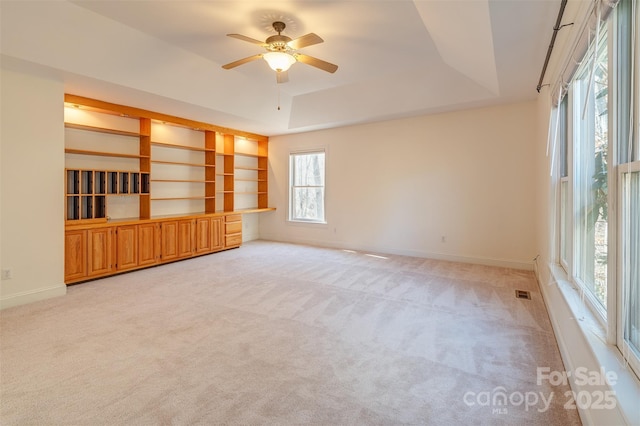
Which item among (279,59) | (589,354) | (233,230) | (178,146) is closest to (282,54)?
(279,59)

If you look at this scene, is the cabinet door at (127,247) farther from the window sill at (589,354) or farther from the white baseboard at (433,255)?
the window sill at (589,354)

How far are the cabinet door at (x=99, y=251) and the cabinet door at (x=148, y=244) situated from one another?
0.46m

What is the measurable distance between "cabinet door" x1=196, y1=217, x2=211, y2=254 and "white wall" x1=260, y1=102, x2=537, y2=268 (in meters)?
2.31

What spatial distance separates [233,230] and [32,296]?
352 cm

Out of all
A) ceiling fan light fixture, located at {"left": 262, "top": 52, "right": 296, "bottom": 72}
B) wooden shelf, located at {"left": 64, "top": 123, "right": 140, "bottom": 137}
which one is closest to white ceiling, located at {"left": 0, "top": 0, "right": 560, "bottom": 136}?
ceiling fan light fixture, located at {"left": 262, "top": 52, "right": 296, "bottom": 72}

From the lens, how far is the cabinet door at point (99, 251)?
4289 millimetres

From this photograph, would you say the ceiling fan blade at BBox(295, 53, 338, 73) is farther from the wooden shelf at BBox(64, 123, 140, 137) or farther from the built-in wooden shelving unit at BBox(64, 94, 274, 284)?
the wooden shelf at BBox(64, 123, 140, 137)

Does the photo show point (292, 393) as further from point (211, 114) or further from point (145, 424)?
point (211, 114)

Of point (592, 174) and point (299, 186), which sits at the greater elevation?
point (299, 186)

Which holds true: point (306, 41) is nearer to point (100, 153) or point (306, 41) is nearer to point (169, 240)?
point (100, 153)

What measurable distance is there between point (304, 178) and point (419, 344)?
5464 mm

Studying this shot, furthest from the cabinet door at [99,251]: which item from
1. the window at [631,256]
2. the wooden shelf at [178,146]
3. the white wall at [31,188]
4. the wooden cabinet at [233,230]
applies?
the window at [631,256]

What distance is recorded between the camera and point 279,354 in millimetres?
2393

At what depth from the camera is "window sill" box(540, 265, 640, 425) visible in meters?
1.20
